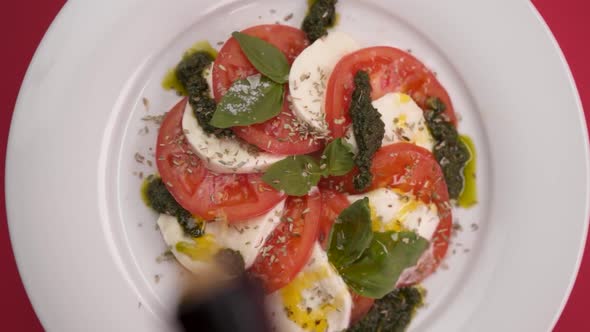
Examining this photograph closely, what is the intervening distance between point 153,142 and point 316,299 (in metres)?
1.11

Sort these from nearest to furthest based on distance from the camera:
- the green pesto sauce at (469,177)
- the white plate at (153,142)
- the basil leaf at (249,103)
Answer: the basil leaf at (249,103), the white plate at (153,142), the green pesto sauce at (469,177)

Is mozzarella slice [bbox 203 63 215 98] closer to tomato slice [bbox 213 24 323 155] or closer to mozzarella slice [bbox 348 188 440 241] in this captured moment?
tomato slice [bbox 213 24 323 155]

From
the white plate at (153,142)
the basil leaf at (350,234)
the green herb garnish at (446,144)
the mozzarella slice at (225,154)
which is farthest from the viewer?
the green herb garnish at (446,144)

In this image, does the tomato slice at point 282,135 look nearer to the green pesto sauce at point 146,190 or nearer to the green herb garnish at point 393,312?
the green pesto sauce at point 146,190

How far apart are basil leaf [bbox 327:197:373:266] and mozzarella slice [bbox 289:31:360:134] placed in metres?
0.42

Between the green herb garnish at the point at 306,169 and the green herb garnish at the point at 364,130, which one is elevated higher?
the green herb garnish at the point at 364,130

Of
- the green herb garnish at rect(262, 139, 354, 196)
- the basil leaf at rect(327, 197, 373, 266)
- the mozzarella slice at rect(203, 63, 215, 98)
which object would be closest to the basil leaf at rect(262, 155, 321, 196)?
the green herb garnish at rect(262, 139, 354, 196)

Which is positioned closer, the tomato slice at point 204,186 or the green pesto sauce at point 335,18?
the tomato slice at point 204,186

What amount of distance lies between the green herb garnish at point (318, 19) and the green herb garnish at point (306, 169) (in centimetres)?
58

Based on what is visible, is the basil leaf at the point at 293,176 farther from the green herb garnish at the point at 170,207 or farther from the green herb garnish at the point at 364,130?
the green herb garnish at the point at 170,207

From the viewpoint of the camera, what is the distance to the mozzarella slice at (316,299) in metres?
2.40

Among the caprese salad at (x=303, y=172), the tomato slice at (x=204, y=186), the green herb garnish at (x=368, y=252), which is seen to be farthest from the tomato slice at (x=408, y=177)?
the tomato slice at (x=204, y=186)

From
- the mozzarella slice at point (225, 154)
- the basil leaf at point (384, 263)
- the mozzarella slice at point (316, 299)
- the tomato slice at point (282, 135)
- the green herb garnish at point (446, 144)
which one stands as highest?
the green herb garnish at point (446, 144)

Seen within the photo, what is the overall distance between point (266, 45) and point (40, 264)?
147 centimetres
